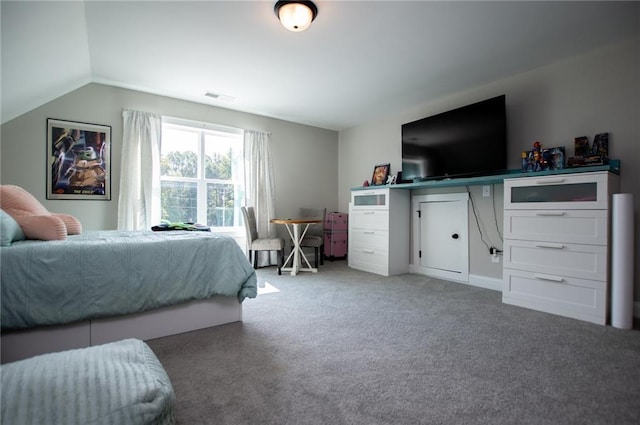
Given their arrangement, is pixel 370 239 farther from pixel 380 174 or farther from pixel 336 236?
pixel 380 174

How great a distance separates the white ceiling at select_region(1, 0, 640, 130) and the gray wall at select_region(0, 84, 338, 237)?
0.52 ft

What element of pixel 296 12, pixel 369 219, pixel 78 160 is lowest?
pixel 369 219

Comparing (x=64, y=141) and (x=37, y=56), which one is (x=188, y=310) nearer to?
(x=37, y=56)

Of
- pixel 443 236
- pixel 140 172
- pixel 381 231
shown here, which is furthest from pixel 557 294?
pixel 140 172

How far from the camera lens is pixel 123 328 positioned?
6.11 feet

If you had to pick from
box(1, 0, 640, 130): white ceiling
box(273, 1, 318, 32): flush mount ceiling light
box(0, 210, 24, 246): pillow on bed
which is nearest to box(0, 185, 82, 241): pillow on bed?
box(0, 210, 24, 246): pillow on bed

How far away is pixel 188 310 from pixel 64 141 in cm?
279

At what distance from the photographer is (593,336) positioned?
6.72 feet

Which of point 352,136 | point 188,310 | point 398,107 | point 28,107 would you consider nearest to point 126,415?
point 188,310

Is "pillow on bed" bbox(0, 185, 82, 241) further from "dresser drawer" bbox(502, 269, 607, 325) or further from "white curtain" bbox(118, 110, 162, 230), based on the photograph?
"dresser drawer" bbox(502, 269, 607, 325)

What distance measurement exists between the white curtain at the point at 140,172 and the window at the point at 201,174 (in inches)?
6.9

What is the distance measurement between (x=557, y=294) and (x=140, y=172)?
4696mm

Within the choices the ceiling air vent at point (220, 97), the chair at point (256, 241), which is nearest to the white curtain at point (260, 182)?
the chair at point (256, 241)

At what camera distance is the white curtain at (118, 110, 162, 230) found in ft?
11.9
